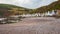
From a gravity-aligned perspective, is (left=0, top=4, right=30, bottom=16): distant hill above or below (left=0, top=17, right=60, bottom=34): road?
above

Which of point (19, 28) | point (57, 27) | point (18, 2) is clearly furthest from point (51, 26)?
point (18, 2)

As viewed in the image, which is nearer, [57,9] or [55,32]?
[55,32]

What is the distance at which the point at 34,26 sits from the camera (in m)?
2.37

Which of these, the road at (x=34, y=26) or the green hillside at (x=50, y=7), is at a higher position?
the green hillside at (x=50, y=7)

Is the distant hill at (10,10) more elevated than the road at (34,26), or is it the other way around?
the distant hill at (10,10)

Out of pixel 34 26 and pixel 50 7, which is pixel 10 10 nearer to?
pixel 34 26

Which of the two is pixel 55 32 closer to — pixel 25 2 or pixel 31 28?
pixel 31 28

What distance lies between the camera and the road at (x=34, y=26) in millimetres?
2301

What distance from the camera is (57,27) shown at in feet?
7.62

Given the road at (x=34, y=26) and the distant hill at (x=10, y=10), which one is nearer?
the road at (x=34, y=26)

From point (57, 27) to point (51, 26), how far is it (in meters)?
0.10

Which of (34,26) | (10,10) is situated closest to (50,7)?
(34,26)

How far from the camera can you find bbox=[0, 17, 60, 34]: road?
2301mm

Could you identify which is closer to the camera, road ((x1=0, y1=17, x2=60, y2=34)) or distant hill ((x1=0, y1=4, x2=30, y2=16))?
road ((x1=0, y1=17, x2=60, y2=34))
